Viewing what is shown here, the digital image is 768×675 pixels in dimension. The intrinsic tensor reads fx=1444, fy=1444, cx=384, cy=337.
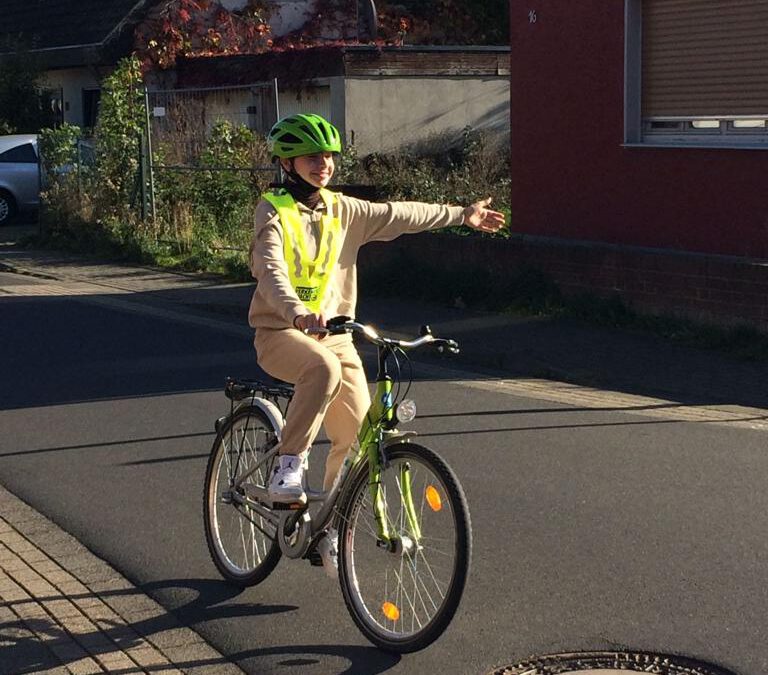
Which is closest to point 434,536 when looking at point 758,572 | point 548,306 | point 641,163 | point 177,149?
point 758,572

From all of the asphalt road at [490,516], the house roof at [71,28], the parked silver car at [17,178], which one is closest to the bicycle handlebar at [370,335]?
the asphalt road at [490,516]

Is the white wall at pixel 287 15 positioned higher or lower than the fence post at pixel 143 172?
higher

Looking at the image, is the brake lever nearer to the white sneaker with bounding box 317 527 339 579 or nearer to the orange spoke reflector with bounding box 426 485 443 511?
the orange spoke reflector with bounding box 426 485 443 511

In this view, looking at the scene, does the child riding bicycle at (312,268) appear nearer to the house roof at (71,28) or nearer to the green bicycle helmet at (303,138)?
the green bicycle helmet at (303,138)

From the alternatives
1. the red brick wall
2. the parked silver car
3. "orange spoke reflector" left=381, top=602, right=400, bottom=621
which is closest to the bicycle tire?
"orange spoke reflector" left=381, top=602, right=400, bottom=621

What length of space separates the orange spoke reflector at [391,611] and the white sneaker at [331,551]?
241mm

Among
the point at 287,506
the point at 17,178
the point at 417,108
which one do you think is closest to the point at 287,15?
the point at 417,108

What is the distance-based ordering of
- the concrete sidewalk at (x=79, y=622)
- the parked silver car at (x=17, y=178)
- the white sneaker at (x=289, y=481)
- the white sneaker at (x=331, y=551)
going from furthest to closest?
the parked silver car at (x=17, y=178) < the white sneaker at (x=289, y=481) < the white sneaker at (x=331, y=551) < the concrete sidewalk at (x=79, y=622)

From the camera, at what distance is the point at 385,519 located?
508 cm

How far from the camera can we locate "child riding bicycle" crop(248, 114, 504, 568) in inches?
205

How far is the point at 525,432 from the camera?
28.8 ft

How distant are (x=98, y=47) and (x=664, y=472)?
73.0 feet

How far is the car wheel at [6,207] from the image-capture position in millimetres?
25234

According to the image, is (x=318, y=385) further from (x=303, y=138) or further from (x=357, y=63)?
(x=357, y=63)
